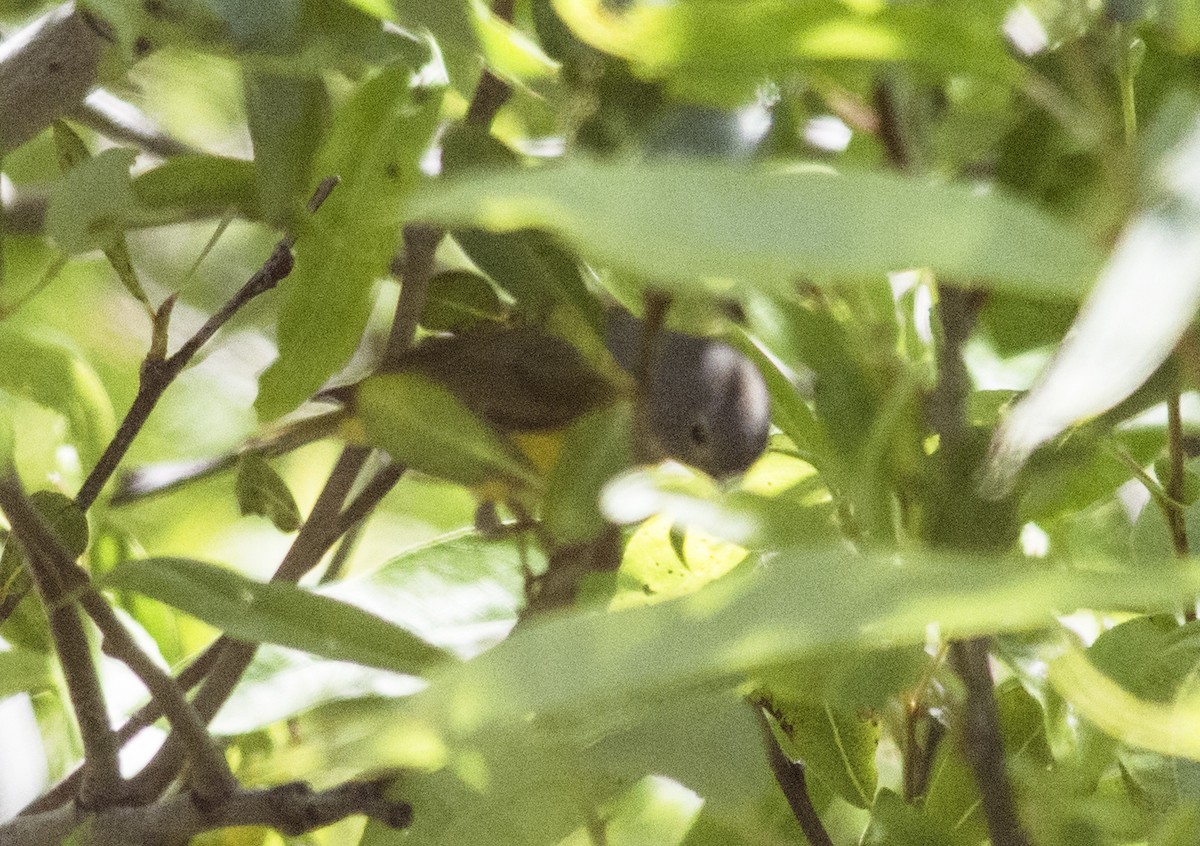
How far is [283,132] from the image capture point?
0.36 meters

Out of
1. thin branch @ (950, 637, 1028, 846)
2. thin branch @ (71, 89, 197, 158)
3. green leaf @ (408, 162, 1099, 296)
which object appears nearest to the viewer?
green leaf @ (408, 162, 1099, 296)

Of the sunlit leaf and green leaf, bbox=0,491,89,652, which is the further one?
green leaf, bbox=0,491,89,652

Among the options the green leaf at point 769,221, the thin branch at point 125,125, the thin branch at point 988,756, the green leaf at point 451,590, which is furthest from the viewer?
the thin branch at point 125,125

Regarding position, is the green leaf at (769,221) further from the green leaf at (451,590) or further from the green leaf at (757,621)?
the green leaf at (451,590)

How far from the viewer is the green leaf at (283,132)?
35cm

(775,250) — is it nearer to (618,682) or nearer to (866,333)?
(618,682)

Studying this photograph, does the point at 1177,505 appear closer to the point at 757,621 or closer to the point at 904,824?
the point at 904,824

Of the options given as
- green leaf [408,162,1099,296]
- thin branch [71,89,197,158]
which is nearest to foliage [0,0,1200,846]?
green leaf [408,162,1099,296]

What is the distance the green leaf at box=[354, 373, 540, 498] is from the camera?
0.34 m

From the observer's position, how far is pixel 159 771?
0.37 m

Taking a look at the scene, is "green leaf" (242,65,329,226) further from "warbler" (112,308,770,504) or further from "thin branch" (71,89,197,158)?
"thin branch" (71,89,197,158)

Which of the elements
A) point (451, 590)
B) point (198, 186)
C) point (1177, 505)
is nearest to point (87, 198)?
point (198, 186)

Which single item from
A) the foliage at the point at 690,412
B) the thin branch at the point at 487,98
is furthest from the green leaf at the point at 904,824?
the thin branch at the point at 487,98

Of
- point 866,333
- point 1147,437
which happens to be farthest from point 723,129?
point 1147,437
